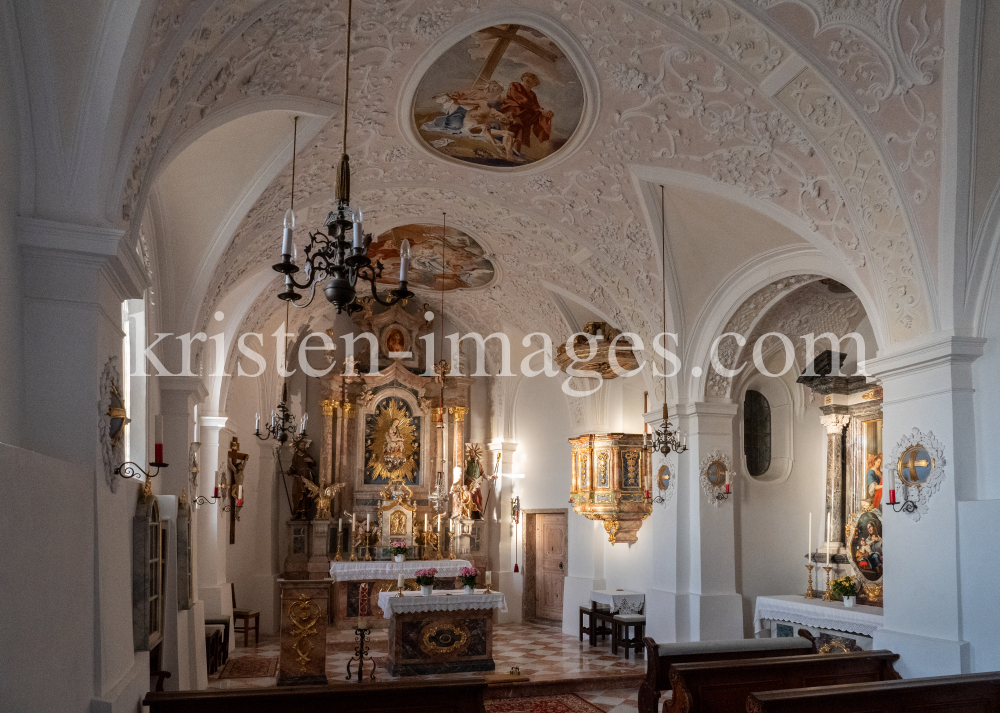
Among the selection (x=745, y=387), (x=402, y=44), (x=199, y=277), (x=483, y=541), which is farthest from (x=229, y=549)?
(x=402, y=44)

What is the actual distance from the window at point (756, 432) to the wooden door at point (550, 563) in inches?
185

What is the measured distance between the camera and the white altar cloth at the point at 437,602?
466 inches

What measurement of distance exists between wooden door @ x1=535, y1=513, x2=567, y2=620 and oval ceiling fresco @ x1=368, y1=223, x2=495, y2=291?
16.5 ft

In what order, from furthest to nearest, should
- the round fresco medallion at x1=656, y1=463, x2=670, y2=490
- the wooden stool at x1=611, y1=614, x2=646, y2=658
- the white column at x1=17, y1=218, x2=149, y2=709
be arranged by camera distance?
the wooden stool at x1=611, y1=614, x2=646, y2=658
the round fresco medallion at x1=656, y1=463, x2=670, y2=490
the white column at x1=17, y1=218, x2=149, y2=709

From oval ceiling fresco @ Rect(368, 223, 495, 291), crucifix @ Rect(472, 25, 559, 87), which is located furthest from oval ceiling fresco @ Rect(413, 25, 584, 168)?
oval ceiling fresco @ Rect(368, 223, 495, 291)

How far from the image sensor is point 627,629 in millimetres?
13508

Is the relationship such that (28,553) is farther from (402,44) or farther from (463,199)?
(463,199)

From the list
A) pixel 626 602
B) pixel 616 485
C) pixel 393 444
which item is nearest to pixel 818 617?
pixel 626 602

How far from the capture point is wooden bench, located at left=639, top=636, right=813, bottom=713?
8.66 meters

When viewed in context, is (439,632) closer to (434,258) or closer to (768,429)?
(768,429)

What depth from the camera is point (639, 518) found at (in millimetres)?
14609

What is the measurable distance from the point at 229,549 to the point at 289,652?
550 centimetres

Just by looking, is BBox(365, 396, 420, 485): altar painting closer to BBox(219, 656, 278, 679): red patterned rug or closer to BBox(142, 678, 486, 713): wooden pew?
BBox(219, 656, 278, 679): red patterned rug

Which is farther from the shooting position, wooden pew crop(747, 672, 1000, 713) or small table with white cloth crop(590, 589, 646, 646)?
small table with white cloth crop(590, 589, 646, 646)
